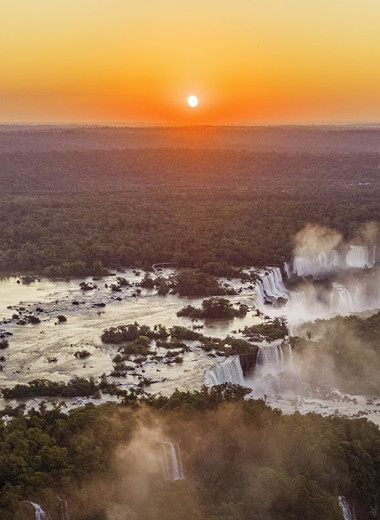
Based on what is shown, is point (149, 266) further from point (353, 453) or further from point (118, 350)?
point (353, 453)

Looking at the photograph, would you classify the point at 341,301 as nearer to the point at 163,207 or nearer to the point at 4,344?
the point at 4,344

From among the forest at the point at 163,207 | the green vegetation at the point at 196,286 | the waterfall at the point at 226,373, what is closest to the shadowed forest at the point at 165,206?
the forest at the point at 163,207

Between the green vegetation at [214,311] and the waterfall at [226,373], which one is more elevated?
the green vegetation at [214,311]

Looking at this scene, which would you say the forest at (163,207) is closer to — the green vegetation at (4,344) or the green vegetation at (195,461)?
the green vegetation at (4,344)

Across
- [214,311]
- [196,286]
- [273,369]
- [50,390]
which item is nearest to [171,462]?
[50,390]

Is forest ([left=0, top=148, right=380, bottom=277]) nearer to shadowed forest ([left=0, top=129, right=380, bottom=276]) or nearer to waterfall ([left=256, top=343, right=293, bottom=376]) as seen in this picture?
shadowed forest ([left=0, top=129, right=380, bottom=276])

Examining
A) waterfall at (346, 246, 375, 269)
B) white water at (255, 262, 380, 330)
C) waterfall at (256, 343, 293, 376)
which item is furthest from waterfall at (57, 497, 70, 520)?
waterfall at (346, 246, 375, 269)
